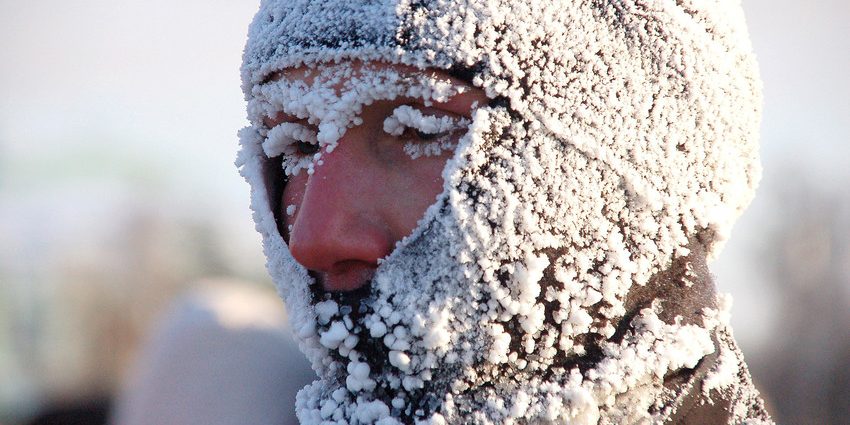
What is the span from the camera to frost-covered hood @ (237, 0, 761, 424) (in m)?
1.13

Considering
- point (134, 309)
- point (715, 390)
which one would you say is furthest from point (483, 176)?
point (134, 309)

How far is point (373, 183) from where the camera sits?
118 centimetres

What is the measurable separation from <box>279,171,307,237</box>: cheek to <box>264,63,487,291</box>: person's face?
0.11 meters

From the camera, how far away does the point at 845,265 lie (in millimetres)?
10562

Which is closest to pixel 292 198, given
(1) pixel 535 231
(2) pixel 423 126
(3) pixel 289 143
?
(3) pixel 289 143

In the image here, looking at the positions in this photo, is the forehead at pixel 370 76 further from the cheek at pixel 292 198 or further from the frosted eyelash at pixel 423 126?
the cheek at pixel 292 198

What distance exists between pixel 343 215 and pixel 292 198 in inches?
8.2

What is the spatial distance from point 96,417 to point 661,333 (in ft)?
23.2

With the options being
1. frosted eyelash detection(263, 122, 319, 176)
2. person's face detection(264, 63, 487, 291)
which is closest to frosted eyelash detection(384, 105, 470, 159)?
person's face detection(264, 63, 487, 291)

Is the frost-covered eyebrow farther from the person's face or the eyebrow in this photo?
the person's face

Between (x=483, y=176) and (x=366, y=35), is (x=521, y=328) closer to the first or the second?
(x=483, y=176)

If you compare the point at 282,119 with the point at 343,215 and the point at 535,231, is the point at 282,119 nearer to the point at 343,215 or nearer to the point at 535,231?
the point at 343,215

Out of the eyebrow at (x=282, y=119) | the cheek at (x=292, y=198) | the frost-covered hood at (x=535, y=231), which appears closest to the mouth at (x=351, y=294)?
the frost-covered hood at (x=535, y=231)

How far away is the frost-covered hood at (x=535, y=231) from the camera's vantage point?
1.13 meters
